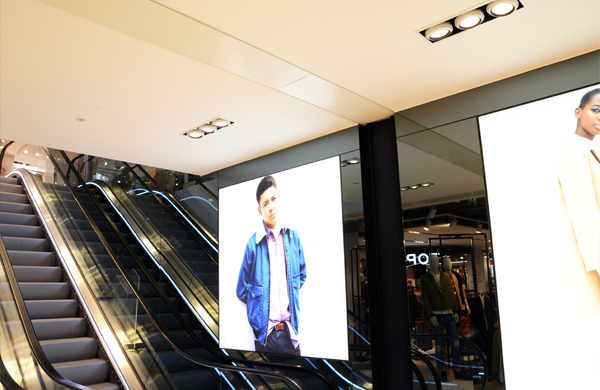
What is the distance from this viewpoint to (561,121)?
296 cm

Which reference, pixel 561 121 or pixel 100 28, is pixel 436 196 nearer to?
pixel 561 121

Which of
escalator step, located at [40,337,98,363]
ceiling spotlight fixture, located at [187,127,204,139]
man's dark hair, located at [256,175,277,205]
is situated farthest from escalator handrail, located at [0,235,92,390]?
man's dark hair, located at [256,175,277,205]

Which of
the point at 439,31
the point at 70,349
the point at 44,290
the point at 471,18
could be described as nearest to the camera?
the point at 471,18

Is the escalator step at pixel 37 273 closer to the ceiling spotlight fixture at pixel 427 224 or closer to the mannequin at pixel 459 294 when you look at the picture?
the ceiling spotlight fixture at pixel 427 224

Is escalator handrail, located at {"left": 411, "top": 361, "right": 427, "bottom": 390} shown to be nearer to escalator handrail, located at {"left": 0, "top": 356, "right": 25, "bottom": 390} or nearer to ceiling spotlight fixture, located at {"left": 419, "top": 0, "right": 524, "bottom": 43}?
ceiling spotlight fixture, located at {"left": 419, "top": 0, "right": 524, "bottom": 43}

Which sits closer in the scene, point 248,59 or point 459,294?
point 248,59

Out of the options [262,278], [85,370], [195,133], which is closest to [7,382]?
[85,370]

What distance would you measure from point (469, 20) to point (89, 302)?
562 cm

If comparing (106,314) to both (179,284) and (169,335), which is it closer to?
(169,335)

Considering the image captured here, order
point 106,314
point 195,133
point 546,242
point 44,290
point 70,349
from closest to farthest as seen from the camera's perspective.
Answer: point 546,242 → point 195,133 → point 70,349 → point 106,314 → point 44,290

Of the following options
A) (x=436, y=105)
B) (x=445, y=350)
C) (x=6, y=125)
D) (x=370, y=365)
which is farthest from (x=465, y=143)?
(x=6, y=125)

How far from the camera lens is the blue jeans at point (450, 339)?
10.8 ft

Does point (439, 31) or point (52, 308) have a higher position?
point (439, 31)

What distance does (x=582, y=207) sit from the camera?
110 inches
